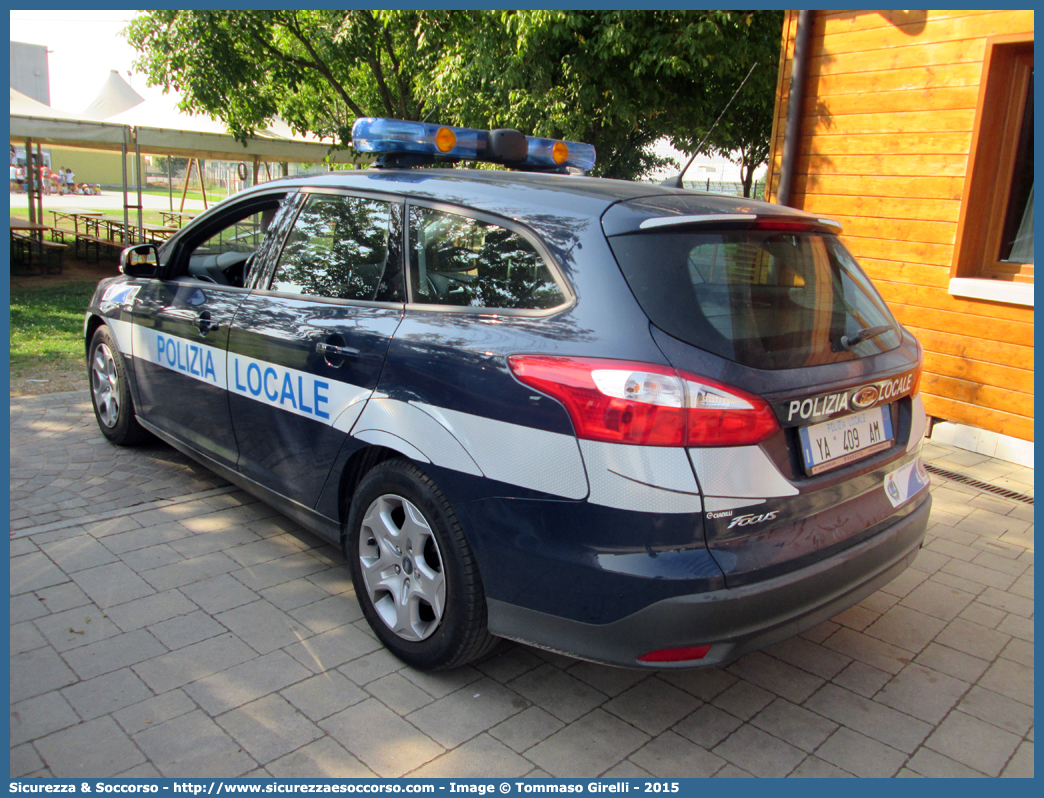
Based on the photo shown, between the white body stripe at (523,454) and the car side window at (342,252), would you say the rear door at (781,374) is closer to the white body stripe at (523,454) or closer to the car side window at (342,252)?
the white body stripe at (523,454)

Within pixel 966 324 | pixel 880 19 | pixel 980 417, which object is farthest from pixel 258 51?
pixel 980 417

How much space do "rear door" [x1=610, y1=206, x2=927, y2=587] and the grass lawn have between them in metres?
6.07

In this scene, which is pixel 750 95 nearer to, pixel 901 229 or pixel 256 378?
pixel 901 229

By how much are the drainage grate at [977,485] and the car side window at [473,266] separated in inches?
141

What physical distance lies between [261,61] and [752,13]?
8236mm

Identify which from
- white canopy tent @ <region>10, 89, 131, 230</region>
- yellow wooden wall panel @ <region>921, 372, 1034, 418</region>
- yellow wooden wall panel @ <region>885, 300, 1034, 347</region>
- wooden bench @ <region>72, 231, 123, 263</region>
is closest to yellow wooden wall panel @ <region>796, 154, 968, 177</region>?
yellow wooden wall panel @ <region>885, 300, 1034, 347</region>

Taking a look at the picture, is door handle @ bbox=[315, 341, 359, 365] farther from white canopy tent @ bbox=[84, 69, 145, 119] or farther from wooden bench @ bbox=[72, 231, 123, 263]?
wooden bench @ bbox=[72, 231, 123, 263]

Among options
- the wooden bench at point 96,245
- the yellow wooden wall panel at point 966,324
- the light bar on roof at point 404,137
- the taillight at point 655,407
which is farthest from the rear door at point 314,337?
the wooden bench at point 96,245

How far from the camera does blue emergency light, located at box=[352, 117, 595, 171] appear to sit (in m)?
3.41

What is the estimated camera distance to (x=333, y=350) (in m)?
3.03

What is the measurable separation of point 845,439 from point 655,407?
797mm

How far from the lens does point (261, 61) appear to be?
13586mm

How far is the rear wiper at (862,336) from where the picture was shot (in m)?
2.68
